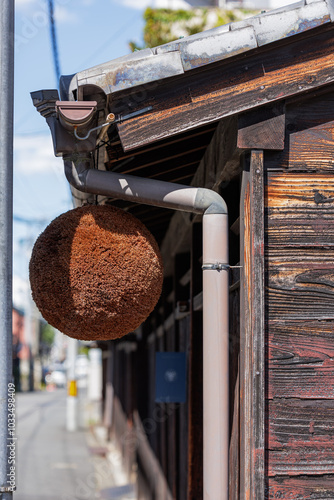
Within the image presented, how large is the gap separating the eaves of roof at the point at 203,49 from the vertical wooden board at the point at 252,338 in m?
0.45

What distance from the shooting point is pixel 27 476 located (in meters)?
12.4

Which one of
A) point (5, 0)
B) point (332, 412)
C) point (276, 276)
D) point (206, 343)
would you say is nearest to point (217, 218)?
point (276, 276)

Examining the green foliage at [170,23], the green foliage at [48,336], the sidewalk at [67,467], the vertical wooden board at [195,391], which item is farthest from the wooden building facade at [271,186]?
the green foliage at [48,336]

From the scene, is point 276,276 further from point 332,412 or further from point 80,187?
point 80,187

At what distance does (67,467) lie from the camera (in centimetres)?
1361

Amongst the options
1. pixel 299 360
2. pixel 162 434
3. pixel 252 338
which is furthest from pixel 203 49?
pixel 162 434

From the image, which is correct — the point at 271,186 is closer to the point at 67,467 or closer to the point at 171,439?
the point at 171,439

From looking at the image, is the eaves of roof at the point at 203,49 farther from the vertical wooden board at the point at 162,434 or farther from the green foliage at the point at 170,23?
the green foliage at the point at 170,23

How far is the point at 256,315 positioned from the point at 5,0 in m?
1.61

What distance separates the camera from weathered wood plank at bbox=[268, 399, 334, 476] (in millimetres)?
2520

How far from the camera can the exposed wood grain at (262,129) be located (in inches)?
104

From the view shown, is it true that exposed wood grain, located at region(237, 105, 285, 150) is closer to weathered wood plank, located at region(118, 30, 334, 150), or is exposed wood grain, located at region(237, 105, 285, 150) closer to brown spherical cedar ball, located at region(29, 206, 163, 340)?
weathered wood plank, located at region(118, 30, 334, 150)

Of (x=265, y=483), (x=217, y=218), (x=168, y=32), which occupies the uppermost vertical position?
(x=168, y=32)

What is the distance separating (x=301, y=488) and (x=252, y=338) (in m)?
0.62
